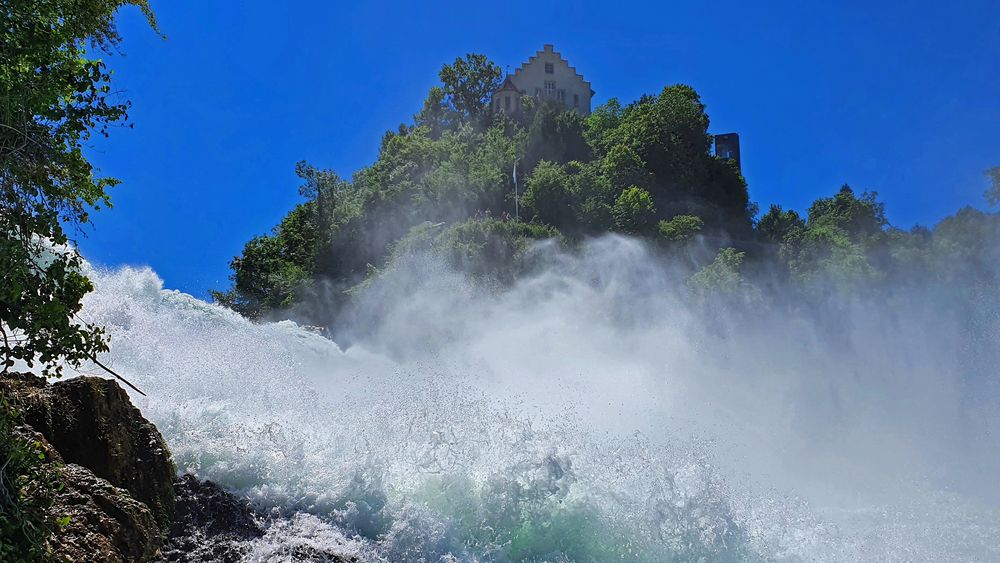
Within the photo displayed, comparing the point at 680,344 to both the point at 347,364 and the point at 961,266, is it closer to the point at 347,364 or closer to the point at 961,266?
the point at 347,364

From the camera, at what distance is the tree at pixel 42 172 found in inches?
266

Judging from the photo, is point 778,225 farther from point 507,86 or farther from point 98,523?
point 98,523

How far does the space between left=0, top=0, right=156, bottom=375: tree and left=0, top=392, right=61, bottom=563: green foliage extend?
24.6 inches

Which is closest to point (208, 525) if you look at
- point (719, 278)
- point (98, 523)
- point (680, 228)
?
point (98, 523)

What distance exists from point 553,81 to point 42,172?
74038 mm

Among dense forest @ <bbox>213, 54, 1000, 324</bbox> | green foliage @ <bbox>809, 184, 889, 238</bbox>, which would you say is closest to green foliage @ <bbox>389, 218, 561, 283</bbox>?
dense forest @ <bbox>213, 54, 1000, 324</bbox>

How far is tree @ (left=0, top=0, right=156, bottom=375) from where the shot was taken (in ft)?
22.2

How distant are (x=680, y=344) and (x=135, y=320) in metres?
23.5

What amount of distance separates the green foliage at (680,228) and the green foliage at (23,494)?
42391 mm

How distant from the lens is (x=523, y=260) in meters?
42.4

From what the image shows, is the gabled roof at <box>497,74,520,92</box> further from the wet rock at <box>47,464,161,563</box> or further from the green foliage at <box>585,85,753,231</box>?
the wet rock at <box>47,464,161,563</box>

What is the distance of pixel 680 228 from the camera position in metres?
47.2

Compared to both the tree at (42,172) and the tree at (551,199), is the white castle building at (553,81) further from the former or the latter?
the tree at (42,172)

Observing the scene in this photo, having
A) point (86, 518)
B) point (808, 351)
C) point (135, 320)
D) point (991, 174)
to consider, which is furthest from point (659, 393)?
point (991, 174)
